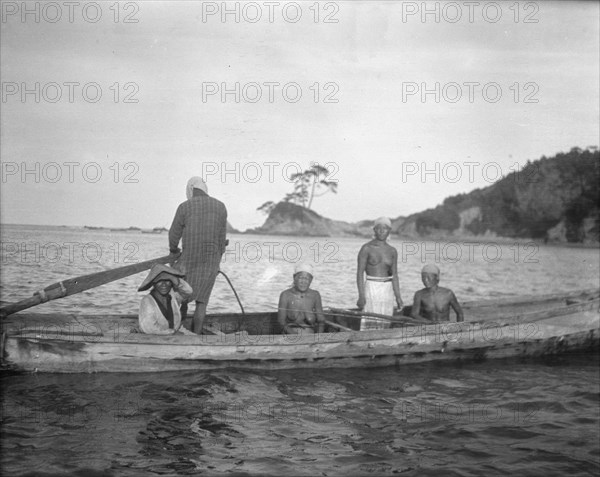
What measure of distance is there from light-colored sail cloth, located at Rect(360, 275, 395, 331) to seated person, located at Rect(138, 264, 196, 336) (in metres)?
2.85

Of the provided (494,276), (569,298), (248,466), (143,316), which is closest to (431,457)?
(248,466)

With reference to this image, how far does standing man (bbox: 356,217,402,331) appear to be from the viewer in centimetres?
858

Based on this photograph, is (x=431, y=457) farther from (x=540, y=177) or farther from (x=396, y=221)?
(x=396, y=221)

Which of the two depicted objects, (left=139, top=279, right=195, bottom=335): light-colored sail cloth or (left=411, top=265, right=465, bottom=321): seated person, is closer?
(left=139, top=279, right=195, bottom=335): light-colored sail cloth

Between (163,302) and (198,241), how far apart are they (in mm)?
953

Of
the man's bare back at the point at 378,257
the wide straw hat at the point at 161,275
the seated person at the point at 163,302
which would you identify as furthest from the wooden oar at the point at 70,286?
the man's bare back at the point at 378,257

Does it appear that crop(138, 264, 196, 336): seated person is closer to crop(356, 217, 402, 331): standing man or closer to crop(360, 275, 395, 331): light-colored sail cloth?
crop(356, 217, 402, 331): standing man

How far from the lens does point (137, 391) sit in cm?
677

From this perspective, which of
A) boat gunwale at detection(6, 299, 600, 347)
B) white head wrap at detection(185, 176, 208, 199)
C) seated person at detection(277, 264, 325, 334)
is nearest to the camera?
boat gunwale at detection(6, 299, 600, 347)

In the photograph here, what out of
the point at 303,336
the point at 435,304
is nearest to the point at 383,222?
the point at 435,304

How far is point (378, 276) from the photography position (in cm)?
875

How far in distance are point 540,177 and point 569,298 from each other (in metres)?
61.5

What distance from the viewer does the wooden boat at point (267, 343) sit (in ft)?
22.5

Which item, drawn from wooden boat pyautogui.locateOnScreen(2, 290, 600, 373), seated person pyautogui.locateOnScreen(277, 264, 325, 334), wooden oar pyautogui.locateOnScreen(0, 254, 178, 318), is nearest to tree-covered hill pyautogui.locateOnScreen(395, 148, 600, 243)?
wooden boat pyautogui.locateOnScreen(2, 290, 600, 373)
